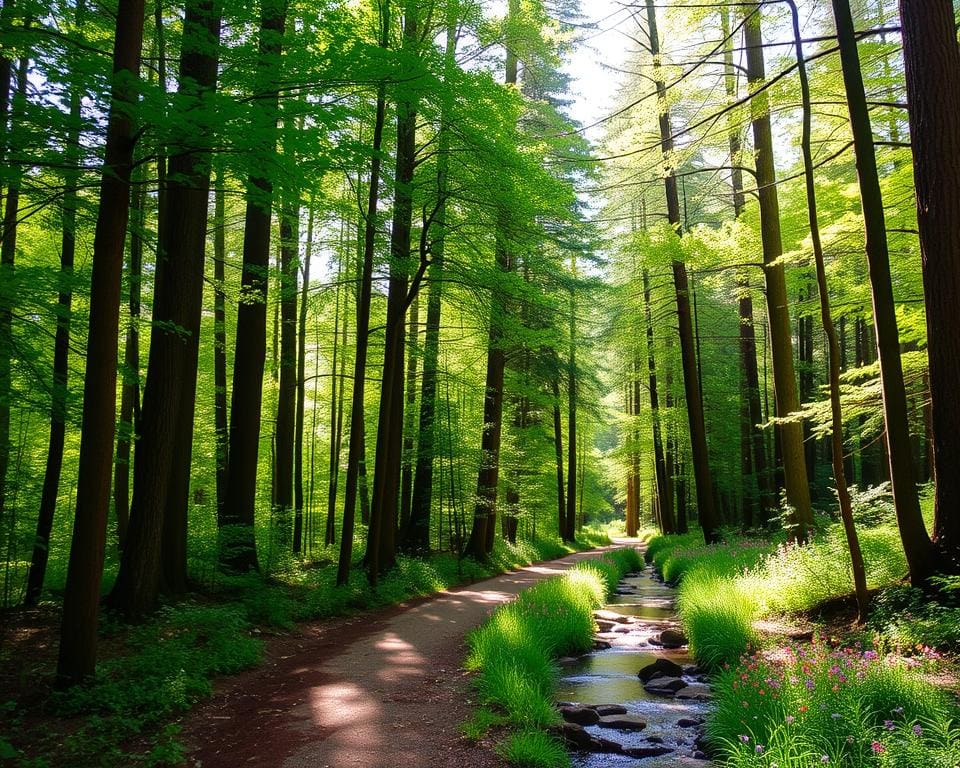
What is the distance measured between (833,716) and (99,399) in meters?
6.09

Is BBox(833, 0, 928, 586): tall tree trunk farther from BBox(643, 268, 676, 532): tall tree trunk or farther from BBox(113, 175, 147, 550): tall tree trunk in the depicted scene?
BBox(643, 268, 676, 532): tall tree trunk

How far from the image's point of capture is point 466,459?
51.1 feet

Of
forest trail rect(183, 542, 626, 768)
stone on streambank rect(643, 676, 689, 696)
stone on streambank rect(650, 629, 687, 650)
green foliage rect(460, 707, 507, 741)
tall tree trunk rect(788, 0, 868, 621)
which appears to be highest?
tall tree trunk rect(788, 0, 868, 621)

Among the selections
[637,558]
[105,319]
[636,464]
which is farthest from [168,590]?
[636,464]

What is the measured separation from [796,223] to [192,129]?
451 inches

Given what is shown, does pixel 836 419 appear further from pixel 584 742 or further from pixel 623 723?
pixel 584 742

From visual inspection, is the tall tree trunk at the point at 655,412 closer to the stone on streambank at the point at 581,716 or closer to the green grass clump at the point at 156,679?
the stone on streambank at the point at 581,716

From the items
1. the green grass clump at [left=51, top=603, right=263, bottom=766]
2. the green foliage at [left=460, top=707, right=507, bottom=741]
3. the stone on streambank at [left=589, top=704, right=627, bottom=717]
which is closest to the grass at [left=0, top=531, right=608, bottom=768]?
the green grass clump at [left=51, top=603, right=263, bottom=766]

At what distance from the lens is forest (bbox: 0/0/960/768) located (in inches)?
192

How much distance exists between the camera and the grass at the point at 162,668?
171 inches

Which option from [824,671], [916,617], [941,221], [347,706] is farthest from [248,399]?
[941,221]

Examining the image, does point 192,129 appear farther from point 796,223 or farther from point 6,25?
point 796,223

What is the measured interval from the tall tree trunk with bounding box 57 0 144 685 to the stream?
4.34 metres

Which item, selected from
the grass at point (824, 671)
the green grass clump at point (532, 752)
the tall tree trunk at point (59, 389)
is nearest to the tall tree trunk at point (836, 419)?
the grass at point (824, 671)
